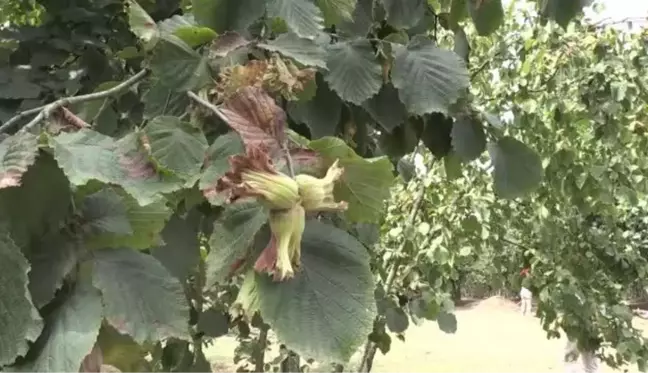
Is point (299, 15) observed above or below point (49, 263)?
above

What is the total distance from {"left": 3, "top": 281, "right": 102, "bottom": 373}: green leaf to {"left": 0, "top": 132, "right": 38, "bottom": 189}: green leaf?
0.20 feet

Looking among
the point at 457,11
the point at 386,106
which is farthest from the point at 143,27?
the point at 457,11

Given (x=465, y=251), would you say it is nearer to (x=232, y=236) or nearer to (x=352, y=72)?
(x=352, y=72)

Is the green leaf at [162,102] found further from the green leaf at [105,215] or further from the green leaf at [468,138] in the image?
the green leaf at [468,138]

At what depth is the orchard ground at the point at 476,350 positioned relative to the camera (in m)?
7.27

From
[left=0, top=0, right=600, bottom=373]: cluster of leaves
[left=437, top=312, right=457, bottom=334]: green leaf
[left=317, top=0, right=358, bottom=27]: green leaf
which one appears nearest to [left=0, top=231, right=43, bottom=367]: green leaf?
[left=0, top=0, right=600, bottom=373]: cluster of leaves

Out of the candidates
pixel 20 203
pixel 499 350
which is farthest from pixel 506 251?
pixel 499 350

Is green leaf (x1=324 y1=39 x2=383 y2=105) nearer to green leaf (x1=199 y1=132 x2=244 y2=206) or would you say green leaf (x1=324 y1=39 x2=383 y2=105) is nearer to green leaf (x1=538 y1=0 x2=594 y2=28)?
green leaf (x1=538 y1=0 x2=594 y2=28)

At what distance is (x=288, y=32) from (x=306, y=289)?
280mm

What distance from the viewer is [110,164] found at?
1.29ft

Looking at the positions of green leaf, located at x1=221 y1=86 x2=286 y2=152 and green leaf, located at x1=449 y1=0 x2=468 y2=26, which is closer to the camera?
green leaf, located at x1=221 y1=86 x2=286 y2=152

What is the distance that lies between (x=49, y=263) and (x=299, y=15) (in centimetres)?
29

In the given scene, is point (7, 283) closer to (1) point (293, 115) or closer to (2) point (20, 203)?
(2) point (20, 203)

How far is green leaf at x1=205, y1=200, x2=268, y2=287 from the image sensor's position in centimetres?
38
